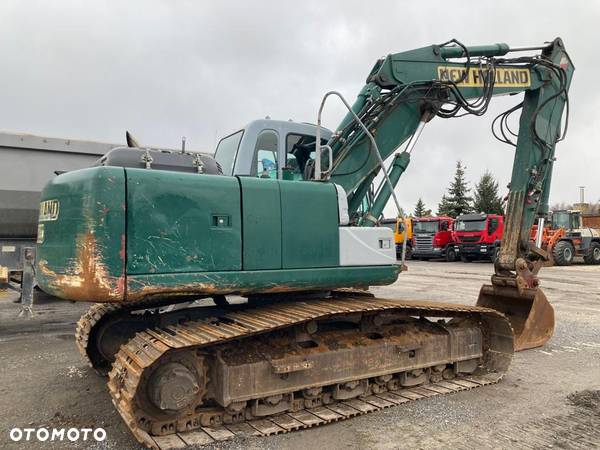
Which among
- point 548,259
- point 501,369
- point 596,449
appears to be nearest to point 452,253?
point 548,259

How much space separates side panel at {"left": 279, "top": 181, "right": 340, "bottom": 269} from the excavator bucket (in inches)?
126

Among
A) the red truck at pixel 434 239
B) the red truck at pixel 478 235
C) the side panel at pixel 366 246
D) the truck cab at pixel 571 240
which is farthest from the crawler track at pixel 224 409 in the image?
the red truck at pixel 434 239

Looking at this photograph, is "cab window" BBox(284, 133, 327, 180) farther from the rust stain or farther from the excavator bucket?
the excavator bucket

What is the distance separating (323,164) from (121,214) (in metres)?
2.29

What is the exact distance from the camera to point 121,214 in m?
3.43

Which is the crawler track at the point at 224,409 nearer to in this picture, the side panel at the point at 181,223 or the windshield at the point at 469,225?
the side panel at the point at 181,223

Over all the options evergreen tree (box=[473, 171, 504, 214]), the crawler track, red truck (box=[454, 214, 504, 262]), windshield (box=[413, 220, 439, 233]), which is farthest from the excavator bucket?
evergreen tree (box=[473, 171, 504, 214])

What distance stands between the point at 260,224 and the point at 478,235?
75.3 feet

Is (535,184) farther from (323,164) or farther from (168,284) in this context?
(168,284)

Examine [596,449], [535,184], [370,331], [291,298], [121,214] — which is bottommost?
[596,449]

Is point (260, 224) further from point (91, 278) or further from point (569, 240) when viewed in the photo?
point (569, 240)

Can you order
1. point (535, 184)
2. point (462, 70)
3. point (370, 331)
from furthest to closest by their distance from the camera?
1. point (535, 184)
2. point (462, 70)
3. point (370, 331)

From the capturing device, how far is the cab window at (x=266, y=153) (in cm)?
490

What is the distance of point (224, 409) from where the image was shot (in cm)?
381
